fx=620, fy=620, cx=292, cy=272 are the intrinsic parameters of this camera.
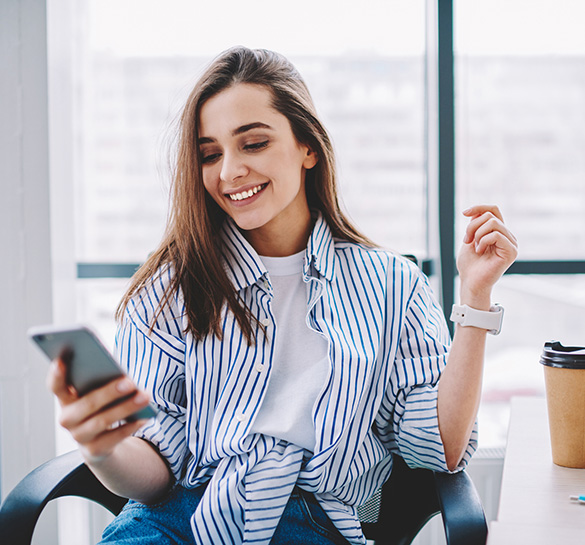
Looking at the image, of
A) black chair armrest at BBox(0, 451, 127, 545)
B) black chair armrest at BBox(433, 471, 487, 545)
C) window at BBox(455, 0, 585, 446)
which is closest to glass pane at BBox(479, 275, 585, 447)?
window at BBox(455, 0, 585, 446)

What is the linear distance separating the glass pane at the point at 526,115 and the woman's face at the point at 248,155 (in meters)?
0.88

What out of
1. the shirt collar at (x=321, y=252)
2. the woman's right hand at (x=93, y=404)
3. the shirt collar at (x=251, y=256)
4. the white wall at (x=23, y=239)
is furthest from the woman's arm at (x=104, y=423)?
the white wall at (x=23, y=239)

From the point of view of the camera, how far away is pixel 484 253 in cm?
112

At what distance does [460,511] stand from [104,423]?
0.53m

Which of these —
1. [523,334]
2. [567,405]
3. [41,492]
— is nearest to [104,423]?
[41,492]

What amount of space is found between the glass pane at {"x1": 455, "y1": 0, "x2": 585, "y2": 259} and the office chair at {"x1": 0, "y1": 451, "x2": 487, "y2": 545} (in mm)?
973

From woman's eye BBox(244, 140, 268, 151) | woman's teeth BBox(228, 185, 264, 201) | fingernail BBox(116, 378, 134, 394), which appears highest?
woman's eye BBox(244, 140, 268, 151)

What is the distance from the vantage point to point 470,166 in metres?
1.93

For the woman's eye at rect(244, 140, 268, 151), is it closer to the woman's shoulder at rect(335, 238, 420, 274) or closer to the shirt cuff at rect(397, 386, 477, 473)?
the woman's shoulder at rect(335, 238, 420, 274)

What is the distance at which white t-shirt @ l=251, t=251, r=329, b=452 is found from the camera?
1.14 metres

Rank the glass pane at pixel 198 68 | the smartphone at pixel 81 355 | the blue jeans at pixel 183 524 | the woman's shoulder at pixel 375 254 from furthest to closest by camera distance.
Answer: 1. the glass pane at pixel 198 68
2. the woman's shoulder at pixel 375 254
3. the blue jeans at pixel 183 524
4. the smartphone at pixel 81 355

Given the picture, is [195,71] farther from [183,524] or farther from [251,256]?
[183,524]

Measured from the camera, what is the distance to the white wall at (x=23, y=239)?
64.0 inches

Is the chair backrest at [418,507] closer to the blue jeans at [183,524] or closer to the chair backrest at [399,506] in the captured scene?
the chair backrest at [399,506]
